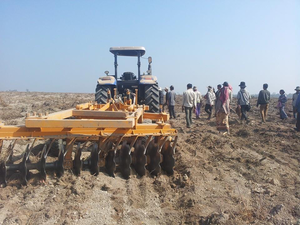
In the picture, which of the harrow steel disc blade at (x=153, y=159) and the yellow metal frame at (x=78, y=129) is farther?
the harrow steel disc blade at (x=153, y=159)

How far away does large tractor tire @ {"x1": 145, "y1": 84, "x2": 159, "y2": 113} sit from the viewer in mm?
8117

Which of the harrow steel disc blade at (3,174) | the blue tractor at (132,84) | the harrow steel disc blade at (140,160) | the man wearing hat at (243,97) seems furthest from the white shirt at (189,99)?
the harrow steel disc blade at (3,174)

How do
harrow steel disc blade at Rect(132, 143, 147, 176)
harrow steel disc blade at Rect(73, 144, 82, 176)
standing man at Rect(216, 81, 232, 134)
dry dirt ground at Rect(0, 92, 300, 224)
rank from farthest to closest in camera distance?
standing man at Rect(216, 81, 232, 134) → harrow steel disc blade at Rect(132, 143, 147, 176) → harrow steel disc blade at Rect(73, 144, 82, 176) → dry dirt ground at Rect(0, 92, 300, 224)

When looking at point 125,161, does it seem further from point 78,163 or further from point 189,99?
point 189,99

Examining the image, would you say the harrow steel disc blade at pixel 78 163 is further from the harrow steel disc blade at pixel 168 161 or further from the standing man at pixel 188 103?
the standing man at pixel 188 103

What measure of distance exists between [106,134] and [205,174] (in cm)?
160

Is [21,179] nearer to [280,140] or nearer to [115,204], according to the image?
[115,204]

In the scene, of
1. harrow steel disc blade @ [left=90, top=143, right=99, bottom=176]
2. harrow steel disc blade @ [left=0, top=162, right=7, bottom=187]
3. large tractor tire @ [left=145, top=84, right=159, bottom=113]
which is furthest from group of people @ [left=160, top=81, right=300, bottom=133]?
harrow steel disc blade @ [left=0, top=162, right=7, bottom=187]

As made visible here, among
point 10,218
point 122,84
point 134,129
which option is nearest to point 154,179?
point 134,129

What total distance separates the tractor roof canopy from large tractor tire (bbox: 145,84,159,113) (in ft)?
4.08

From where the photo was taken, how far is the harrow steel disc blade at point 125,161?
3.64 m

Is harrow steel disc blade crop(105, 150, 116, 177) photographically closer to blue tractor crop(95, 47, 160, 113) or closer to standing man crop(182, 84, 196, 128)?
blue tractor crop(95, 47, 160, 113)

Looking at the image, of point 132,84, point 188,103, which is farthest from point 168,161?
point 132,84

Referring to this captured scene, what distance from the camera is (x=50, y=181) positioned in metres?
3.34
